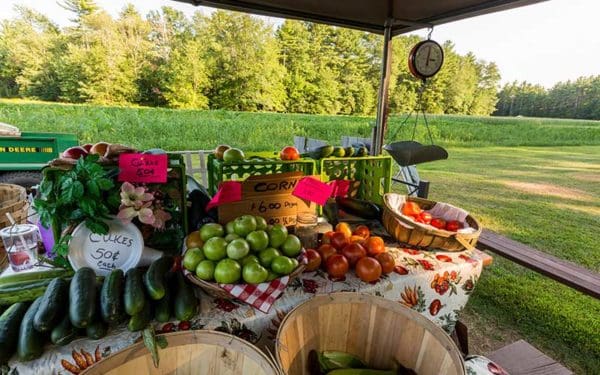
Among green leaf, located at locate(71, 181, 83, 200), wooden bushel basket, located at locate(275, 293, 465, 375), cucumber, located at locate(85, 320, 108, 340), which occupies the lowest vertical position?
wooden bushel basket, located at locate(275, 293, 465, 375)

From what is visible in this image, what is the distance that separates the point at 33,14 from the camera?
1107 cm

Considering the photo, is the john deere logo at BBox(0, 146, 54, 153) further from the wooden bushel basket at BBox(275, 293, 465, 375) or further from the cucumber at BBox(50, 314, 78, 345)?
the wooden bushel basket at BBox(275, 293, 465, 375)

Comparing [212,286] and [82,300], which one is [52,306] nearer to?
[82,300]

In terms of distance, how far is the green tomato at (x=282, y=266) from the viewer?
3.39 ft

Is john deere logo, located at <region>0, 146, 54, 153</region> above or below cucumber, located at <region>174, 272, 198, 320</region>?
above

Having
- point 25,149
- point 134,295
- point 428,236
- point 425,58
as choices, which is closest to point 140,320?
point 134,295

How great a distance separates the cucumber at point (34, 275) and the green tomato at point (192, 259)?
45 cm

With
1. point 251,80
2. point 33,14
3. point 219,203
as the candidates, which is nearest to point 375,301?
point 219,203

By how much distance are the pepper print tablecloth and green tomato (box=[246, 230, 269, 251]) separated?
7.9 inches

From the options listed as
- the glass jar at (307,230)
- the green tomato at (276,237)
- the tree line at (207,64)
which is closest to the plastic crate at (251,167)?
the glass jar at (307,230)

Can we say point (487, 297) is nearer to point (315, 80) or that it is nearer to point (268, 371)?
Result: point (268, 371)

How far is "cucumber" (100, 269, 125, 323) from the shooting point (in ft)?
2.78

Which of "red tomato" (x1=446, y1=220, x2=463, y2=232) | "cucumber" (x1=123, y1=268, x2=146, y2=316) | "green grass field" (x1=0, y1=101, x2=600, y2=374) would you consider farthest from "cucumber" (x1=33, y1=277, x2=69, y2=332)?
"green grass field" (x1=0, y1=101, x2=600, y2=374)

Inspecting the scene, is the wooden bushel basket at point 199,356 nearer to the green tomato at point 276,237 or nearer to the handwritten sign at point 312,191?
the green tomato at point 276,237
